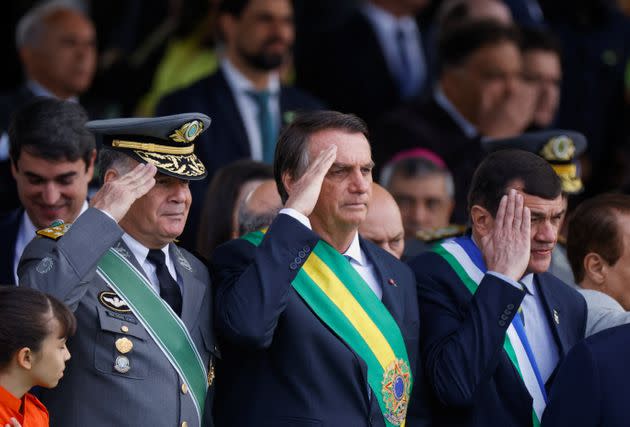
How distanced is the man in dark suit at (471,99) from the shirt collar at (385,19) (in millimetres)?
850

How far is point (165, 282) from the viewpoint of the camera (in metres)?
4.90

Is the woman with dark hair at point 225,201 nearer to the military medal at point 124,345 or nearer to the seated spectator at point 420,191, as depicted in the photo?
the seated spectator at point 420,191

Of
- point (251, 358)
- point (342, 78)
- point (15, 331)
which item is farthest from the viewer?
point (342, 78)

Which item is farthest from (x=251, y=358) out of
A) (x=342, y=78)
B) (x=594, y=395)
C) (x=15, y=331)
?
(x=342, y=78)

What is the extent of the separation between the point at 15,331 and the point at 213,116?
12.4 ft

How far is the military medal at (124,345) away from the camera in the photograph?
182 inches

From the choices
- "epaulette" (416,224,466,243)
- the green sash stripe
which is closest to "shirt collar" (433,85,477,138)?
"epaulette" (416,224,466,243)

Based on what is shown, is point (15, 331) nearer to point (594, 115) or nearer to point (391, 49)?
point (391, 49)

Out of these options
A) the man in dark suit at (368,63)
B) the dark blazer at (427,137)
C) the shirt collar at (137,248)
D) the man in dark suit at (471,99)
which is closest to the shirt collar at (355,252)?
the shirt collar at (137,248)

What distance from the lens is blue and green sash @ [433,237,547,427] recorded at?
5121mm

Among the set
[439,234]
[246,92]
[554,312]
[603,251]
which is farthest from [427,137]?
[554,312]

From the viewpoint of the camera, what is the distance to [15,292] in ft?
14.5

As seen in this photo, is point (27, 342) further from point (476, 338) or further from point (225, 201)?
point (225, 201)

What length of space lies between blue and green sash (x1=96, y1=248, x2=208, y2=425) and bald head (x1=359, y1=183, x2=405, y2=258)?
4.75 feet
